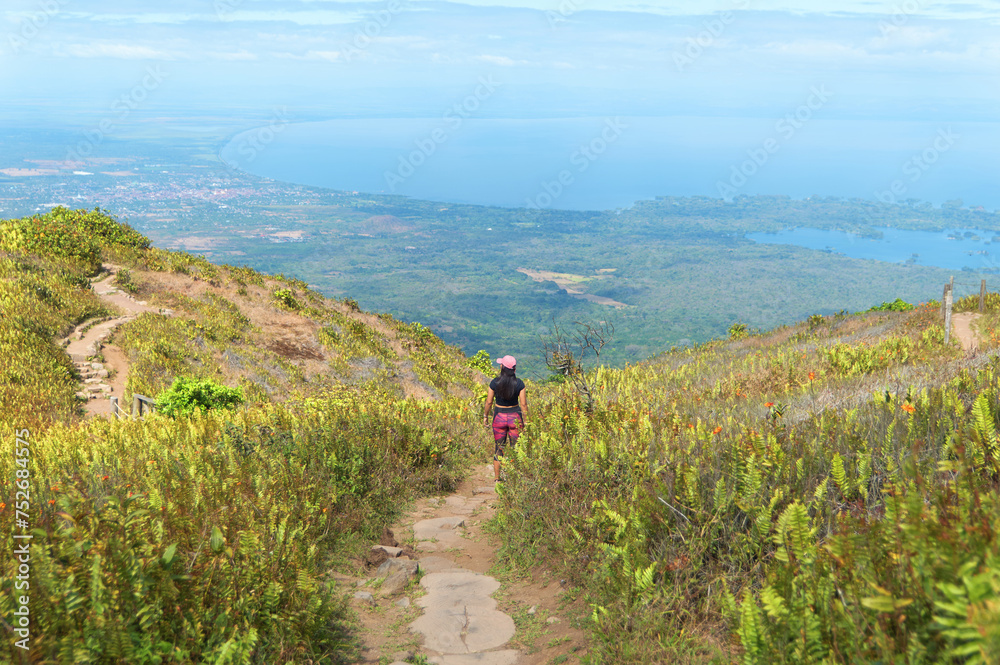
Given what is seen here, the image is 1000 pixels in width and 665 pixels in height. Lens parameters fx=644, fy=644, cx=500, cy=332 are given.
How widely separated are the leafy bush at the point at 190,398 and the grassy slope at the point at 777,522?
7546mm

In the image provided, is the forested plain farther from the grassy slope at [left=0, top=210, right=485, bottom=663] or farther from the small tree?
the small tree

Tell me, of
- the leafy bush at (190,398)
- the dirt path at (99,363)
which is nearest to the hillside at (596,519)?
Answer: the leafy bush at (190,398)

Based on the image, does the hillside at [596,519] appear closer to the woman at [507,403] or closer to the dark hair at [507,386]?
the woman at [507,403]

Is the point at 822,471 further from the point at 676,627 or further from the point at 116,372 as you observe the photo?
the point at 116,372

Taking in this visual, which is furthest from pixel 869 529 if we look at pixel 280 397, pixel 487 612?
pixel 280 397

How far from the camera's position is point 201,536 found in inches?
165

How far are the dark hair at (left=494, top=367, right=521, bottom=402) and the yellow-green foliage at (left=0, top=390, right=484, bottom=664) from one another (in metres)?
1.67

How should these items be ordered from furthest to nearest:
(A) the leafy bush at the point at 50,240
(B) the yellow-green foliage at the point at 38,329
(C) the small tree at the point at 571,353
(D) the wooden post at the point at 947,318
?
(A) the leafy bush at the point at 50,240, (D) the wooden post at the point at 947,318, (B) the yellow-green foliage at the point at 38,329, (C) the small tree at the point at 571,353

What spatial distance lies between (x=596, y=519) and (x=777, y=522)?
60.6 inches

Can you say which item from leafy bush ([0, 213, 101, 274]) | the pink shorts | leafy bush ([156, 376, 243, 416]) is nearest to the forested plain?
leafy bush ([0, 213, 101, 274])

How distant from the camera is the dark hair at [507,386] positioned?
870 centimetres

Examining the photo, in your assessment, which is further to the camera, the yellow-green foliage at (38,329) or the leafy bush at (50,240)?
the leafy bush at (50,240)

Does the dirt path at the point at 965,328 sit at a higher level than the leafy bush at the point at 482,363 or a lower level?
higher

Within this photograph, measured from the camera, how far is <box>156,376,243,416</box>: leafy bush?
12.0 meters
